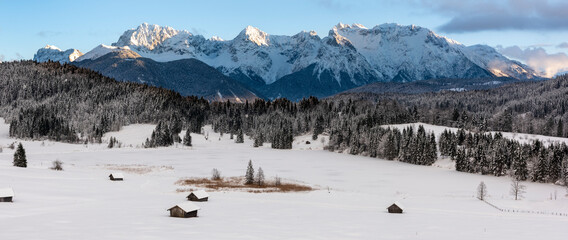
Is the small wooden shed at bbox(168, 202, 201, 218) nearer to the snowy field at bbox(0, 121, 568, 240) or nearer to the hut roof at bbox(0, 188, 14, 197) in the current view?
the snowy field at bbox(0, 121, 568, 240)

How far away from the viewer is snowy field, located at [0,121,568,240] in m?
53.1

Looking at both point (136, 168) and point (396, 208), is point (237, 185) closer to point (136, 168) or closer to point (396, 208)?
point (136, 168)

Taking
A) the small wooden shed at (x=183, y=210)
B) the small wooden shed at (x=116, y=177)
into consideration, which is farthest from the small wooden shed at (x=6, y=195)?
the small wooden shed at (x=116, y=177)

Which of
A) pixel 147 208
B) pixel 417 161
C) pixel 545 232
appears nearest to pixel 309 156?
pixel 417 161

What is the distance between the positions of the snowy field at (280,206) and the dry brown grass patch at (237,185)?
11.9 ft

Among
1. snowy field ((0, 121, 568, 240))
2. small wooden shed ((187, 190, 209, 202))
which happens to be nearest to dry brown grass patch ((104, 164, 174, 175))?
snowy field ((0, 121, 568, 240))

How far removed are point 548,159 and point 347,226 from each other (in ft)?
317

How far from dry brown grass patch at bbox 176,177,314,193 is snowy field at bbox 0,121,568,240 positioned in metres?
3.62

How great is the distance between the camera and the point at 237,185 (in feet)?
360

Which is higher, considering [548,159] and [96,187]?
[548,159]

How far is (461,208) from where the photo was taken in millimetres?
85500

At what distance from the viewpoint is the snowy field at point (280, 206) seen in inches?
2090

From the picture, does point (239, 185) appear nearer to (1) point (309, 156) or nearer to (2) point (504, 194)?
(2) point (504, 194)

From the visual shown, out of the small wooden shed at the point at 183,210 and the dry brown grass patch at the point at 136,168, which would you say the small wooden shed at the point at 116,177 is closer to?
the dry brown grass patch at the point at 136,168
